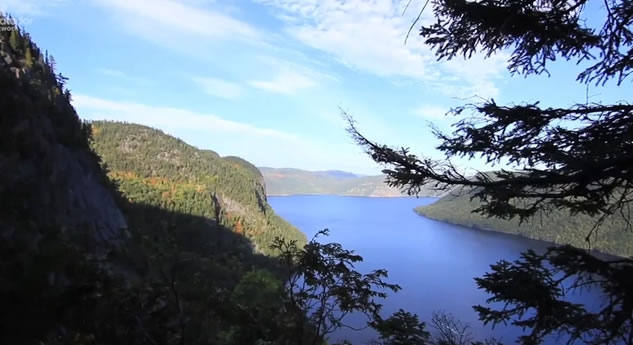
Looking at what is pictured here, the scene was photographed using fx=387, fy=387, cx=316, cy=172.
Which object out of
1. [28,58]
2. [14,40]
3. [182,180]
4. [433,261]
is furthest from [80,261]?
[182,180]

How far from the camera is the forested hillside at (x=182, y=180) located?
249 ft

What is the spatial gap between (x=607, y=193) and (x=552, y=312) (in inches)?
43.9

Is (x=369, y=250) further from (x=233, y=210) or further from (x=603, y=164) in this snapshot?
(x=603, y=164)

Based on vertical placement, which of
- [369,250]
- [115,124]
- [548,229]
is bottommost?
[369,250]

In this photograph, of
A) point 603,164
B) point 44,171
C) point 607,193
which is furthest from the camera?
point 44,171

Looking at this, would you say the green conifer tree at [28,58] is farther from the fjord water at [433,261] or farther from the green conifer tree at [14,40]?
the fjord water at [433,261]

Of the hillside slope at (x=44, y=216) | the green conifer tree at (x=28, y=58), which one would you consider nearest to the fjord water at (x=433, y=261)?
the hillside slope at (x=44, y=216)

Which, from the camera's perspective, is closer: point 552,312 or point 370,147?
point 552,312

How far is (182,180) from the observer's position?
9162 cm

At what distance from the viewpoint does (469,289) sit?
142 feet

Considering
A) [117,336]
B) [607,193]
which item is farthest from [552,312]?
[117,336]

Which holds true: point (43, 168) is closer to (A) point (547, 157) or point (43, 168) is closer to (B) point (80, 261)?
(B) point (80, 261)

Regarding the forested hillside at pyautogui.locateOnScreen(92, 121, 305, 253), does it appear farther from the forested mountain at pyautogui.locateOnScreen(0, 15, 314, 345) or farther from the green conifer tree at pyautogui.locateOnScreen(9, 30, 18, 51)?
the green conifer tree at pyautogui.locateOnScreen(9, 30, 18, 51)

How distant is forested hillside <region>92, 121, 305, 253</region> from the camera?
249 ft
